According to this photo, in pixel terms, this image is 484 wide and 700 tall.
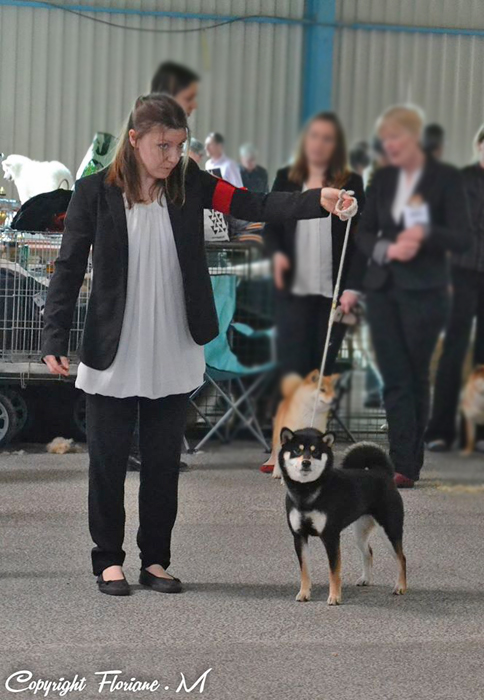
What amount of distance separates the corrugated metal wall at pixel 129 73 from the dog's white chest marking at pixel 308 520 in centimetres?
62

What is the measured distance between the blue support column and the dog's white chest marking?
711mm

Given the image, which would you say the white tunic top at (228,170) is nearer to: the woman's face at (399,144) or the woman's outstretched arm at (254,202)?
the woman's outstretched arm at (254,202)

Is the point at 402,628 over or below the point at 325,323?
below

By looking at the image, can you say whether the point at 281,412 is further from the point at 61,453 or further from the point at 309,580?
the point at 309,580

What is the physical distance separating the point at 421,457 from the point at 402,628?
46.2 inches

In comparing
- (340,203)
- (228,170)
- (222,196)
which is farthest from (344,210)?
(228,170)

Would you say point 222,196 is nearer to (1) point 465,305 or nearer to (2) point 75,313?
(1) point 465,305

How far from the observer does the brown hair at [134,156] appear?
83.7 inches

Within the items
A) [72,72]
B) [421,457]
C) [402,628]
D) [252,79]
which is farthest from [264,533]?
[72,72]

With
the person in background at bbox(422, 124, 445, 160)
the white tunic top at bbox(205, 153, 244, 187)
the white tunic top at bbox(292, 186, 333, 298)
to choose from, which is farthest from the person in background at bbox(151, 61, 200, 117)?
the white tunic top at bbox(205, 153, 244, 187)

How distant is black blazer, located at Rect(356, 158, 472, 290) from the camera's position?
1780mm

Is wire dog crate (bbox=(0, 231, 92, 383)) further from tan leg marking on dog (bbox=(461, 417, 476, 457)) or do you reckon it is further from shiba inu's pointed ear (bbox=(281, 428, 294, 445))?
tan leg marking on dog (bbox=(461, 417, 476, 457))

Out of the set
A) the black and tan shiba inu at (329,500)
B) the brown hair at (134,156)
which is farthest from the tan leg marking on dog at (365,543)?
the brown hair at (134,156)

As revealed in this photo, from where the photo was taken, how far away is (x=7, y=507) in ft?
10.0
